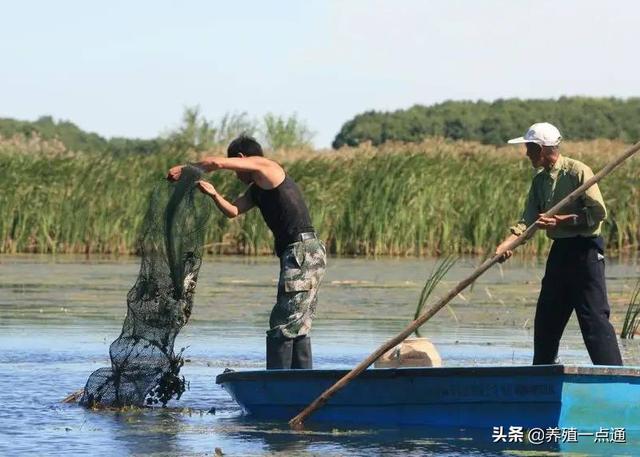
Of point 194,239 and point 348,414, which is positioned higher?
point 194,239

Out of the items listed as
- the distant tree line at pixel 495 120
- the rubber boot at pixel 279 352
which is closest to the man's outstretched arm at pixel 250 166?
the rubber boot at pixel 279 352

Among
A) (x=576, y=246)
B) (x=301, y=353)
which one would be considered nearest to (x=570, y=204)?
(x=576, y=246)

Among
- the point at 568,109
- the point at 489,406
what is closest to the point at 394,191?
the point at 489,406

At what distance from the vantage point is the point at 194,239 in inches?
406

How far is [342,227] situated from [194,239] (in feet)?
44.9

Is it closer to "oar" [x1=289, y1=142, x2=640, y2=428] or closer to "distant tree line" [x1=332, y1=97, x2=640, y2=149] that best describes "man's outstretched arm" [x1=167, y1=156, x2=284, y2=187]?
"oar" [x1=289, y1=142, x2=640, y2=428]

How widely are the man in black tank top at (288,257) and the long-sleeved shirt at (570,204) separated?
1.20 metres

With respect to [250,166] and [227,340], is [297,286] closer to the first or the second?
[250,166]

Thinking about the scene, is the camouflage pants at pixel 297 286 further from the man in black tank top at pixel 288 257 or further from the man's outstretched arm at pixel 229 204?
the man's outstretched arm at pixel 229 204

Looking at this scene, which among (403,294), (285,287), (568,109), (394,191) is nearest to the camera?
(285,287)

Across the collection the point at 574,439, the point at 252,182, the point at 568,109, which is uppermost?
the point at 568,109

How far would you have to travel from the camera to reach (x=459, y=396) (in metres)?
9.02

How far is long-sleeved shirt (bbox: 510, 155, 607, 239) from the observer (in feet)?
30.0

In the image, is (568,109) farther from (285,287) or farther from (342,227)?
(285,287)
